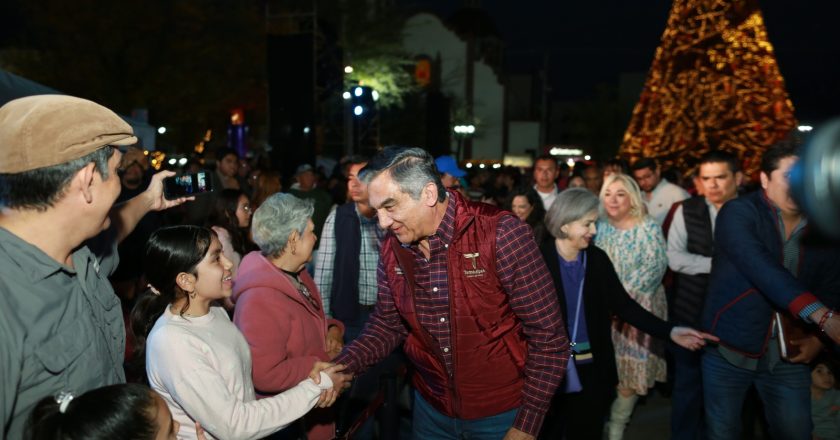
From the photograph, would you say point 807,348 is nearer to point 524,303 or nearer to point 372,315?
point 524,303

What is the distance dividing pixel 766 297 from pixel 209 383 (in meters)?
2.97

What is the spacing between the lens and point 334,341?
14.8ft

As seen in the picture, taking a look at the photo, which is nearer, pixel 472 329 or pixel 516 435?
pixel 516 435

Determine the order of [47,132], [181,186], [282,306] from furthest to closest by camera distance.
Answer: [282,306] → [181,186] → [47,132]

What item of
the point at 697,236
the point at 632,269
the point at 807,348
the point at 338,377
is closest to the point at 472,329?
the point at 338,377

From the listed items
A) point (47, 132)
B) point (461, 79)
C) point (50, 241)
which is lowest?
point (50, 241)

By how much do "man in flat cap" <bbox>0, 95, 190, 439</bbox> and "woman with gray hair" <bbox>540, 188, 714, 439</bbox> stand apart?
3.05 metres

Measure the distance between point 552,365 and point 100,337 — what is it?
1.74 m

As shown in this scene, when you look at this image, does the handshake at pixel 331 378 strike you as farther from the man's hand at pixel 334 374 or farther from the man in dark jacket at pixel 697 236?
the man in dark jacket at pixel 697 236

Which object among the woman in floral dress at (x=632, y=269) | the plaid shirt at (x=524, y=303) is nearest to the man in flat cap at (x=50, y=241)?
the plaid shirt at (x=524, y=303)

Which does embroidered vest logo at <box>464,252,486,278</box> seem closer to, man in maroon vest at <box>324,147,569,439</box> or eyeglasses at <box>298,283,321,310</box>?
man in maroon vest at <box>324,147,569,439</box>

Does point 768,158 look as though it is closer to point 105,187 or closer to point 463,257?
point 463,257

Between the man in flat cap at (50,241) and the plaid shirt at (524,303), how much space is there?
52.5 inches

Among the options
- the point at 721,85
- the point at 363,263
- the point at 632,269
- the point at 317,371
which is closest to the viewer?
the point at 317,371
